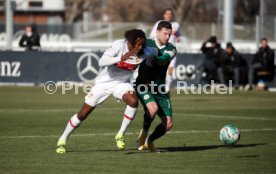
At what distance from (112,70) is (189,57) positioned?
20.2m

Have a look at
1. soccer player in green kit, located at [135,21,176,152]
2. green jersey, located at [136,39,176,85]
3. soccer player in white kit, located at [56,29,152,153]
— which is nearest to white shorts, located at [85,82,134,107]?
soccer player in white kit, located at [56,29,152,153]

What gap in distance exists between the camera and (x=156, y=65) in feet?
49.4

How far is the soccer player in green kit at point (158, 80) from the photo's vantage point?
14906 mm

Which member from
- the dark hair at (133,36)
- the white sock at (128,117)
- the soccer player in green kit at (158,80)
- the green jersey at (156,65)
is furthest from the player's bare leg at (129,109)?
the dark hair at (133,36)

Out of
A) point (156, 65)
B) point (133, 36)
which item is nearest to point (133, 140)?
point (156, 65)

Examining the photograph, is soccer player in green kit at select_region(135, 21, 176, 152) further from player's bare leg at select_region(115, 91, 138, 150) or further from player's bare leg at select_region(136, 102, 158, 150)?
player's bare leg at select_region(115, 91, 138, 150)

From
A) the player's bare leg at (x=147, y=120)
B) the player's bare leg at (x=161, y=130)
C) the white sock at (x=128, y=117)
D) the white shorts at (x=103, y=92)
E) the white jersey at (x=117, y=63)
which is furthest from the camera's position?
the player's bare leg at (x=161, y=130)

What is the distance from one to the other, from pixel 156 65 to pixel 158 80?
0.26 meters

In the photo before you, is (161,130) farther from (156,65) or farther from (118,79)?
(118,79)

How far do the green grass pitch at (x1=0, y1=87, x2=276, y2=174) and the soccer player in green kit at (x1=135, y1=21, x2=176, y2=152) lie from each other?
0.56 m

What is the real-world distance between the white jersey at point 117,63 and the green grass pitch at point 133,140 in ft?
3.95

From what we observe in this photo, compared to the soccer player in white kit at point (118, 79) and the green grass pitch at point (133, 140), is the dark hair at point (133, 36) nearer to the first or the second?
the soccer player in white kit at point (118, 79)

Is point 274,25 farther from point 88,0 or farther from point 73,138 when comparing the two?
point 88,0

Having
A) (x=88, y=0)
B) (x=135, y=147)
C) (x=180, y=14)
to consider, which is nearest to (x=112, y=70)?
(x=135, y=147)
